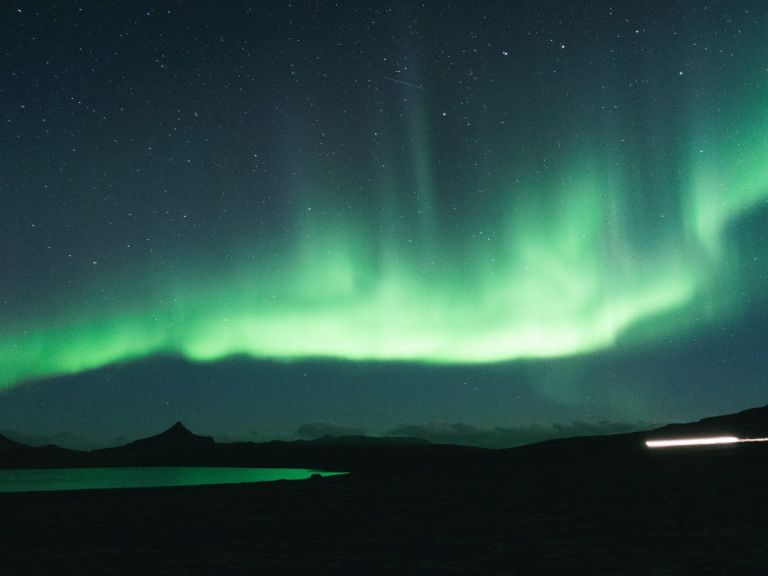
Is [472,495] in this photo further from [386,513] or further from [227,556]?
[227,556]

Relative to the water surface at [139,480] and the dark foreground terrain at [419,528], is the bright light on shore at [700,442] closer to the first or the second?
the dark foreground terrain at [419,528]

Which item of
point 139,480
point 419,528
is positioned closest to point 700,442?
point 419,528

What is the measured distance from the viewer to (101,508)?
18.8 meters

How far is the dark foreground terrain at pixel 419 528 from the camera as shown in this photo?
31.1ft

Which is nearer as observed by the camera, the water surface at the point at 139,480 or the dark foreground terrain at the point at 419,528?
the dark foreground terrain at the point at 419,528

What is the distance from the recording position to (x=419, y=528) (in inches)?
515

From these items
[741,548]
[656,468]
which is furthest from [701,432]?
[741,548]

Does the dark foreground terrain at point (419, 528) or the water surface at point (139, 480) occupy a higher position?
the dark foreground terrain at point (419, 528)

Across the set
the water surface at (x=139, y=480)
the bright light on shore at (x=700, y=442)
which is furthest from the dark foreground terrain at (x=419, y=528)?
the water surface at (x=139, y=480)

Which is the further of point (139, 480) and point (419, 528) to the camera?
point (139, 480)

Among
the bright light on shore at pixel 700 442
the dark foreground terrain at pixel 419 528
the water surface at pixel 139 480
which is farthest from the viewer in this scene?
the water surface at pixel 139 480

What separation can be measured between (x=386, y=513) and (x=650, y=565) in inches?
319

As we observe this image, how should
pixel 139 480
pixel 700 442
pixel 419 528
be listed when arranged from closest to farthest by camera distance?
pixel 419 528 → pixel 700 442 → pixel 139 480

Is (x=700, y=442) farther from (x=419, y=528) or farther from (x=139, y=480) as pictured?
(x=139, y=480)
